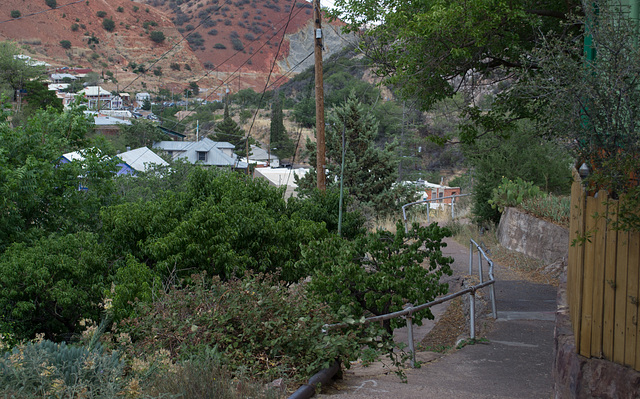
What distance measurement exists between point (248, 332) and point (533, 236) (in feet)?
35.4

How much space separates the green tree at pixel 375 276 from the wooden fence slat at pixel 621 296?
298cm

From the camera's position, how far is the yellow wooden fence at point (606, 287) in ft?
12.9

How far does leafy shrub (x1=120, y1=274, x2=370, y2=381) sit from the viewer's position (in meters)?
5.15

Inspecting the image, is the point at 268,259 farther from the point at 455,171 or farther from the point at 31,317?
the point at 455,171

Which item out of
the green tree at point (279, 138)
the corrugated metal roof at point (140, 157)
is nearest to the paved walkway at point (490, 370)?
the corrugated metal roof at point (140, 157)

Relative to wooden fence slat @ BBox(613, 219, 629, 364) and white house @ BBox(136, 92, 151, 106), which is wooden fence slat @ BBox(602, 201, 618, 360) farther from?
white house @ BBox(136, 92, 151, 106)

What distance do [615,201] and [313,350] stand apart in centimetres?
287

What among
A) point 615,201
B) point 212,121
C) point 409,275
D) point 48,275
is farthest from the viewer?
point 212,121

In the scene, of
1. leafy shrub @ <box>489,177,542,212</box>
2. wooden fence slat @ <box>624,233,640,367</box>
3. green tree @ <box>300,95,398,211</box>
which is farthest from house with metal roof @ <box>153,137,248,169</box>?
wooden fence slat @ <box>624,233,640,367</box>

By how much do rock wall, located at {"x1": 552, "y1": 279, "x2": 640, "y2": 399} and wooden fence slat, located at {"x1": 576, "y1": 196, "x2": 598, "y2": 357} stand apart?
120mm

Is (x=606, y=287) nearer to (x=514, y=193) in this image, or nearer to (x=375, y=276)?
(x=375, y=276)

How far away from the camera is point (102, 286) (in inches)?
372

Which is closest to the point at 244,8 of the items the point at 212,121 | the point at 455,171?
the point at 212,121

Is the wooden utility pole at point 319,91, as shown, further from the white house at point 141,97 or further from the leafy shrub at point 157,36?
the leafy shrub at point 157,36
